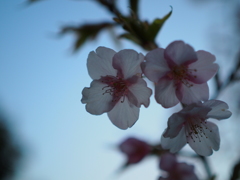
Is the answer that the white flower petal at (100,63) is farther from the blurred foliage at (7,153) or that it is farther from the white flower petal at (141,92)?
the blurred foliage at (7,153)

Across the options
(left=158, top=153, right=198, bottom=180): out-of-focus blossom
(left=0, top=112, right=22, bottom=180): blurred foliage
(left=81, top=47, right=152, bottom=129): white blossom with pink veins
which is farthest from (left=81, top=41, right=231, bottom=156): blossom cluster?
(left=0, top=112, right=22, bottom=180): blurred foliage

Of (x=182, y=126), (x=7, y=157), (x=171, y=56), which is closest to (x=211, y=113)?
(x=182, y=126)

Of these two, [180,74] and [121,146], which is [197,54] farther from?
[121,146]

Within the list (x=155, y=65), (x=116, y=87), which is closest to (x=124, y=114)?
(x=116, y=87)

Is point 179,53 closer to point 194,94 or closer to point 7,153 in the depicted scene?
point 194,94

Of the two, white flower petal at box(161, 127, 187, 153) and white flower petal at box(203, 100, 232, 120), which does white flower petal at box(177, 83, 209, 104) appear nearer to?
white flower petal at box(203, 100, 232, 120)

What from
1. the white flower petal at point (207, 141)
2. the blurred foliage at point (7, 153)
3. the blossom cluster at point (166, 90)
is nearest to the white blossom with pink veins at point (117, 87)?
the blossom cluster at point (166, 90)
